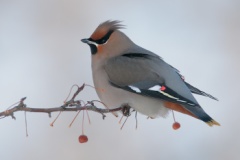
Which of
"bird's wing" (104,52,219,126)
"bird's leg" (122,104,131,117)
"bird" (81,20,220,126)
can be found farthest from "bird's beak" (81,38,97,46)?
"bird's leg" (122,104,131,117)

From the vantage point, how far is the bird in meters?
4.07

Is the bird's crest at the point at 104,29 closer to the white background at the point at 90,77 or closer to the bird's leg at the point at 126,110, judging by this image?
the bird's leg at the point at 126,110

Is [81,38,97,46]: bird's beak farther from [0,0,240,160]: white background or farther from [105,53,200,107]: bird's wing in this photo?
[0,0,240,160]: white background

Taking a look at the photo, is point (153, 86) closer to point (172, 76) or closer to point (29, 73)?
point (172, 76)

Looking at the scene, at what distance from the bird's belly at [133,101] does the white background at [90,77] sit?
1.34 m

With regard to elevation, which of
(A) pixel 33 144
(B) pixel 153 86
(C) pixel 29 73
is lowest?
(A) pixel 33 144

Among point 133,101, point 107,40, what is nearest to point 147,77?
point 133,101

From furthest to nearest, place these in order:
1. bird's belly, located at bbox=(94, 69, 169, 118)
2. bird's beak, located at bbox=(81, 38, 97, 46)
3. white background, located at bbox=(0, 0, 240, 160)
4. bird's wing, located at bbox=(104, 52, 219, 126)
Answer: white background, located at bbox=(0, 0, 240, 160), bird's beak, located at bbox=(81, 38, 97, 46), bird's belly, located at bbox=(94, 69, 169, 118), bird's wing, located at bbox=(104, 52, 219, 126)

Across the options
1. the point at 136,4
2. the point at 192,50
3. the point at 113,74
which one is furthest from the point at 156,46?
the point at 113,74

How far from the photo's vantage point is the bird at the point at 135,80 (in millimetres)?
4074

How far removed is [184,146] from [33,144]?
121 centimetres

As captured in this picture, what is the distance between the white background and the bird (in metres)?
1.28

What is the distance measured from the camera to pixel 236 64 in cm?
647

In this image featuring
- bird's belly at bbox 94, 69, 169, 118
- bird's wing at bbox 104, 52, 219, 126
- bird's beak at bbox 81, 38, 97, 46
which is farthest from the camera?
bird's beak at bbox 81, 38, 97, 46
